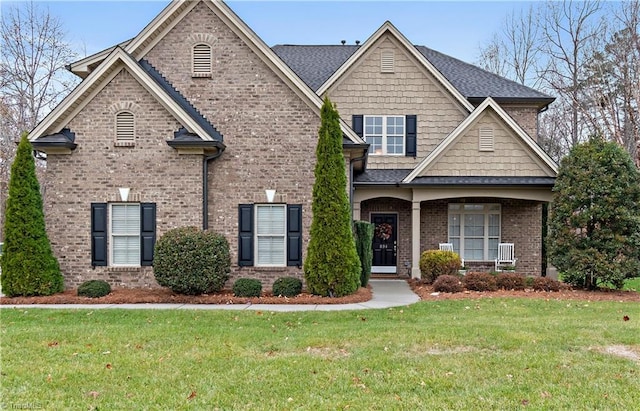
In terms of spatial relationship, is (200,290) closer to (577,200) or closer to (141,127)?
(141,127)

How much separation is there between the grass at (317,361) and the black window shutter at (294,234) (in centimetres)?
331

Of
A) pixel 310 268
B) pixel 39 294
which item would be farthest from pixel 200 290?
pixel 39 294

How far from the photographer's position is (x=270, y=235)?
42.8 ft

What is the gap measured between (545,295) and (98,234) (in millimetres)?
11356

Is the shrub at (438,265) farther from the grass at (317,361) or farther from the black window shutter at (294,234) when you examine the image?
the grass at (317,361)

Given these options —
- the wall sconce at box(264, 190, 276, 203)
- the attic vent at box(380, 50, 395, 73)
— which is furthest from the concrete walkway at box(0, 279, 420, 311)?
→ the attic vent at box(380, 50, 395, 73)

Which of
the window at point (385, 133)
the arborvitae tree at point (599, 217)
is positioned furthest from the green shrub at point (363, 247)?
the arborvitae tree at point (599, 217)

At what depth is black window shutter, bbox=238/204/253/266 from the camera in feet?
42.6

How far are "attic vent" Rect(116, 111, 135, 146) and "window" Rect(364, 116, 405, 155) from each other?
27.4ft

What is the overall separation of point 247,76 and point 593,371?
1040cm

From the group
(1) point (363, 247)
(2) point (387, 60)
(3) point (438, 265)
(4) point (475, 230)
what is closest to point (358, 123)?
(2) point (387, 60)

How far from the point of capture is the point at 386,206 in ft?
59.0

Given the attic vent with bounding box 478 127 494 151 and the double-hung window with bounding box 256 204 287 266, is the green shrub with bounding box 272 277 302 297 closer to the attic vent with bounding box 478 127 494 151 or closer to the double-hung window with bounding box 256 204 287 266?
the double-hung window with bounding box 256 204 287 266

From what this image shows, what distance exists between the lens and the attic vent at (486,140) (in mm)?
16031
